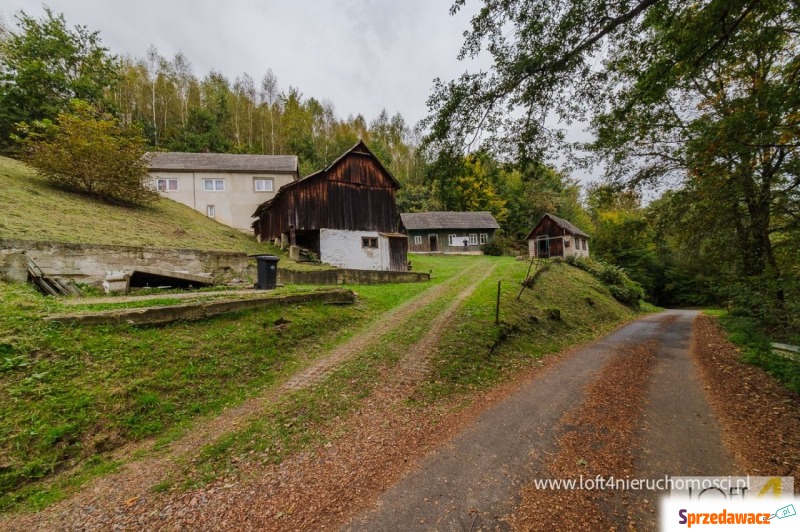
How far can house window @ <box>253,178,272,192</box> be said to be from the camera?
1225 inches

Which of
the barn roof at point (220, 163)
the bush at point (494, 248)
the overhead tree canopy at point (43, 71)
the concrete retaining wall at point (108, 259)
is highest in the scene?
the overhead tree canopy at point (43, 71)

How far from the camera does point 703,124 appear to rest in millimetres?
7801

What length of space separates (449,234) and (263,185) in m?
22.5

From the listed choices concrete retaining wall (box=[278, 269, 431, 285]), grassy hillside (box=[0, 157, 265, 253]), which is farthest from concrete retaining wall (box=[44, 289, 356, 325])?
grassy hillside (box=[0, 157, 265, 253])

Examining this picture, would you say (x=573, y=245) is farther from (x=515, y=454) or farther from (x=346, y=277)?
(x=515, y=454)

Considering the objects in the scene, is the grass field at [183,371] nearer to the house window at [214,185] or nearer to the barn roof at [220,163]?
the house window at [214,185]

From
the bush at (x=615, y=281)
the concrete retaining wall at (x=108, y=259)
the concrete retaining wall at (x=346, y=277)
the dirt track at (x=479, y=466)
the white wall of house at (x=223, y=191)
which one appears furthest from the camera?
the white wall of house at (x=223, y=191)

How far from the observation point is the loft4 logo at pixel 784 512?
3.32 m

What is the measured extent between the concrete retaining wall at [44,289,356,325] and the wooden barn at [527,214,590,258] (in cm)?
3136

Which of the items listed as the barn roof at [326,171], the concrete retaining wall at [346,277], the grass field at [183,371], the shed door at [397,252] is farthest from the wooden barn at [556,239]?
the grass field at [183,371]

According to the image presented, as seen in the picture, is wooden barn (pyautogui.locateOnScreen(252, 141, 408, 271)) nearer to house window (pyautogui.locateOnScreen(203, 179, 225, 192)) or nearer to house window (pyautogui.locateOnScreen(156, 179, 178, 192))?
house window (pyautogui.locateOnScreen(203, 179, 225, 192))

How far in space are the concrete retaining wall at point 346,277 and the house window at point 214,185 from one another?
70.7 ft

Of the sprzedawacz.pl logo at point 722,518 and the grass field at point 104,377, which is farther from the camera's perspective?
the grass field at point 104,377

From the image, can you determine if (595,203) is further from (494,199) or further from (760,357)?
(494,199)
